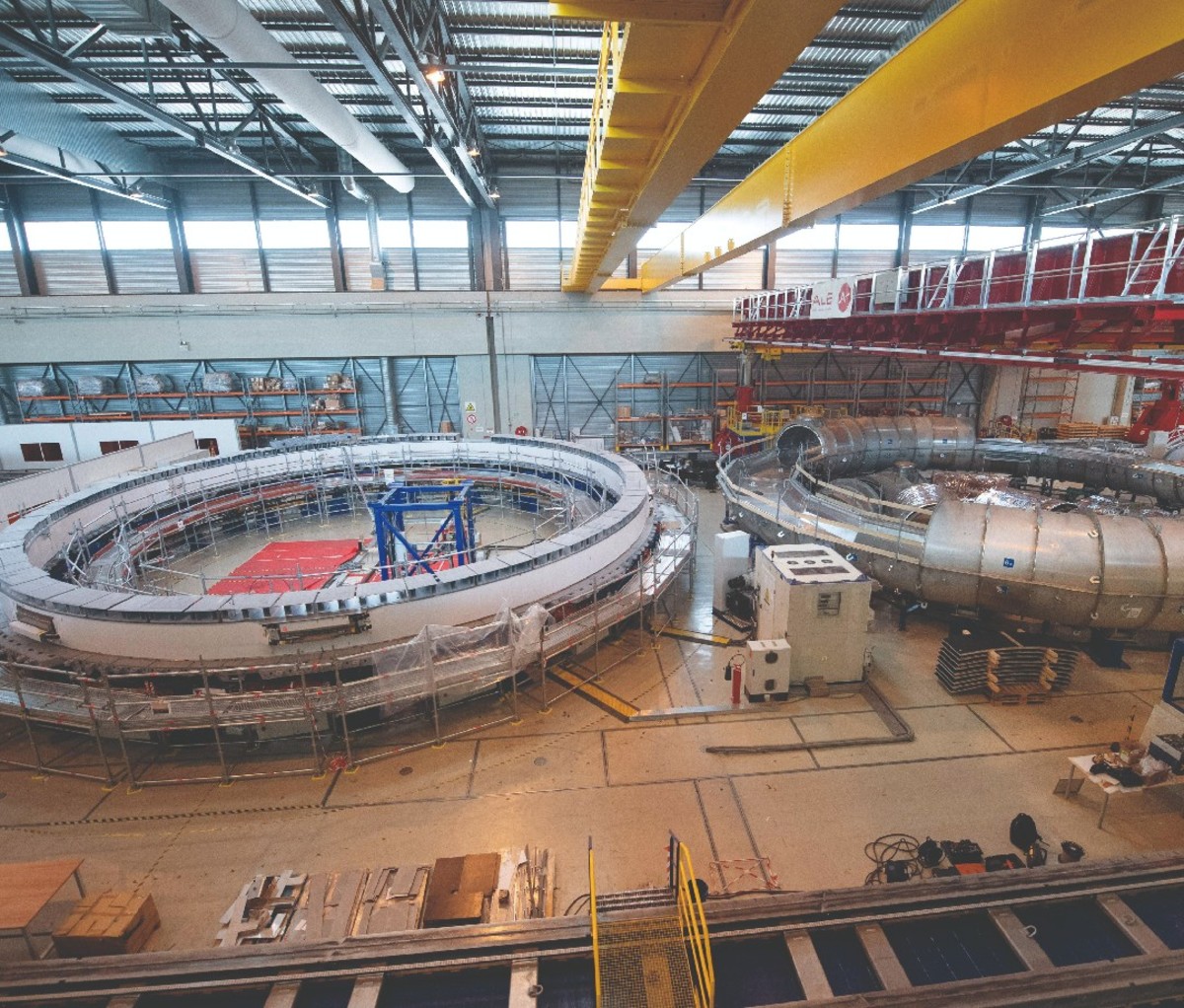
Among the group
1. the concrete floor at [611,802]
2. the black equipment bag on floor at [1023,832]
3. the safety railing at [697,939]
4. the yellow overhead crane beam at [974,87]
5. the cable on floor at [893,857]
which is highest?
the yellow overhead crane beam at [974,87]

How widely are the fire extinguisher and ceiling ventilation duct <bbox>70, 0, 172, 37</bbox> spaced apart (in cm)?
1352

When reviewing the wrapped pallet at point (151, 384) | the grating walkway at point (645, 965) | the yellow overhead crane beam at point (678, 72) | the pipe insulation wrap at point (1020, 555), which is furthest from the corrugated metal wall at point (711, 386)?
the grating walkway at point (645, 965)

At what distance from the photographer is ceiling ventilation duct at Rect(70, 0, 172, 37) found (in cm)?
855

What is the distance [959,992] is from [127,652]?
9168 mm

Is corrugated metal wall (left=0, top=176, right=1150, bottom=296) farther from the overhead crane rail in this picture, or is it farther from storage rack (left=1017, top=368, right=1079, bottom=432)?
the overhead crane rail

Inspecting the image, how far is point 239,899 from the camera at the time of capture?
525 cm

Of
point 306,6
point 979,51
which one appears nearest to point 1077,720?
point 979,51

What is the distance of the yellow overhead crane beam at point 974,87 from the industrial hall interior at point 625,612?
31 millimetres

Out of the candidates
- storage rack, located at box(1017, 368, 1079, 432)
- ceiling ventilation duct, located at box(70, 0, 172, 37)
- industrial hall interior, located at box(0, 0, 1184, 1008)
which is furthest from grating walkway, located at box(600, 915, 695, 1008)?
storage rack, located at box(1017, 368, 1079, 432)

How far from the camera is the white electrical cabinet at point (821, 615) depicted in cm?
827

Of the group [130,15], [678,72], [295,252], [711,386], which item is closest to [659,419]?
[711,386]

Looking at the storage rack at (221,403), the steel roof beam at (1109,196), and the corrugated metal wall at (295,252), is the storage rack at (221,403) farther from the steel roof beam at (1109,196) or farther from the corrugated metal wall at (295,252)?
the steel roof beam at (1109,196)

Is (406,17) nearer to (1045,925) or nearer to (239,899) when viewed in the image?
(239,899)

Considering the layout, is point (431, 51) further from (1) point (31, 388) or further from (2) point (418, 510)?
(1) point (31, 388)
